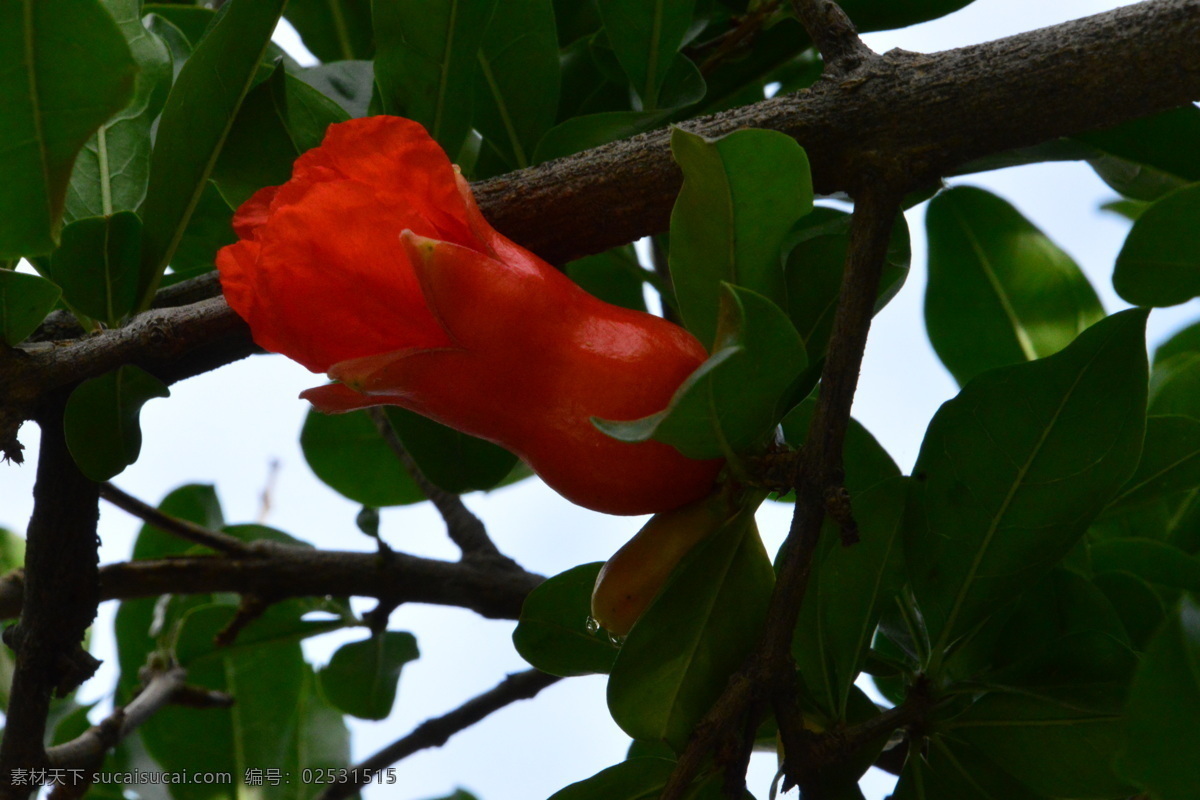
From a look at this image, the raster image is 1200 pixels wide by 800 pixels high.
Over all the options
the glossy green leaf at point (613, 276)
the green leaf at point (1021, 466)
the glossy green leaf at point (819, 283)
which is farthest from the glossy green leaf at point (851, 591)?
the glossy green leaf at point (613, 276)

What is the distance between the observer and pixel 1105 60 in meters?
0.61

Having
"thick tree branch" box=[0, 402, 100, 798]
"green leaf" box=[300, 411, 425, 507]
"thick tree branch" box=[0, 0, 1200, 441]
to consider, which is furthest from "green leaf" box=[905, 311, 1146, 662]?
"green leaf" box=[300, 411, 425, 507]

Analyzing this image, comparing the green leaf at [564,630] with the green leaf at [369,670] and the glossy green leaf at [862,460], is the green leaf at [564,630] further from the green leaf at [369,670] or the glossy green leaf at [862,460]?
the green leaf at [369,670]

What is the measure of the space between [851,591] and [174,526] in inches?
25.6

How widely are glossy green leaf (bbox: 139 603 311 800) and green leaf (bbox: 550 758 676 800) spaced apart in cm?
62

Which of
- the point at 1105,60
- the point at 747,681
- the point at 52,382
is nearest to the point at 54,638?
the point at 52,382

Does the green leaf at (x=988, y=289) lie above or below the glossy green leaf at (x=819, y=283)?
above

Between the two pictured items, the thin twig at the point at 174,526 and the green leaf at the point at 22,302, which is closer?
the green leaf at the point at 22,302

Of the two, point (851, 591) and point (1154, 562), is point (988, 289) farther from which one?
point (851, 591)

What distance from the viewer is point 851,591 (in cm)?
69

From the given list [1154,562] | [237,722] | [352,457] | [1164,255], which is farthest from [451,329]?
[237,722]

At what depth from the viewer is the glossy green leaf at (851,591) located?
2.21ft

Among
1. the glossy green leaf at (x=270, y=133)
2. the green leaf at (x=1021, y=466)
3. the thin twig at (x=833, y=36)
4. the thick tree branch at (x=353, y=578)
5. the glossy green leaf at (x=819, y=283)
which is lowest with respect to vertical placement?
the green leaf at (x=1021, y=466)

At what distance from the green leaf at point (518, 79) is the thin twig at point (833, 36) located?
22cm
